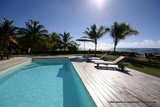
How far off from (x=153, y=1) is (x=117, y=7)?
121 inches

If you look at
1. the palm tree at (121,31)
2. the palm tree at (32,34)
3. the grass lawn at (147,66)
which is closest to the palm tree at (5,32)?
the palm tree at (32,34)

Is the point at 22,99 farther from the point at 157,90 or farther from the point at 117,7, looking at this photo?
the point at 117,7

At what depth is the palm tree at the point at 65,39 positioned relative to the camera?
27361 mm

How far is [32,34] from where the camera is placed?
963 inches

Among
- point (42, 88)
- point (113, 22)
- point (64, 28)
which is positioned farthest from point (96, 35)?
point (42, 88)

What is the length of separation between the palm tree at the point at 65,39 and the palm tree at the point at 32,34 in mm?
4149

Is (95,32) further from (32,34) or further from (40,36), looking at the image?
(32,34)

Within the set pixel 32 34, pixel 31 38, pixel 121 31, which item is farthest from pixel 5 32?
pixel 121 31

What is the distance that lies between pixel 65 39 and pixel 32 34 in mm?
5910

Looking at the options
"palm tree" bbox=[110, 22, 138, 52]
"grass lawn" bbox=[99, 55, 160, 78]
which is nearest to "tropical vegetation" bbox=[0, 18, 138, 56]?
"palm tree" bbox=[110, 22, 138, 52]

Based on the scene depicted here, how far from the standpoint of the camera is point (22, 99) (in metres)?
5.18

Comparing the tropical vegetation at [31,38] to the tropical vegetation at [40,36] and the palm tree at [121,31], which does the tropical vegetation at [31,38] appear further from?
the palm tree at [121,31]

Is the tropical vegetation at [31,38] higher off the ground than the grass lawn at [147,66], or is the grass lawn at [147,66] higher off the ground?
the tropical vegetation at [31,38]

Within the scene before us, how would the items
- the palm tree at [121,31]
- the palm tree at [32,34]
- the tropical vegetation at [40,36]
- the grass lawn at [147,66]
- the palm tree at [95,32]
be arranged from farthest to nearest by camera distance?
the palm tree at [32,34] → the palm tree at [95,32] → the palm tree at [121,31] → the tropical vegetation at [40,36] → the grass lawn at [147,66]
